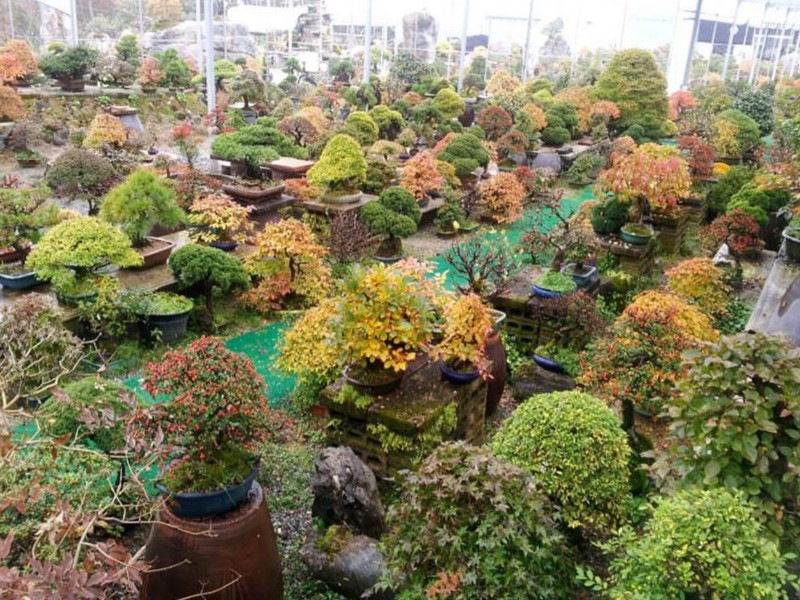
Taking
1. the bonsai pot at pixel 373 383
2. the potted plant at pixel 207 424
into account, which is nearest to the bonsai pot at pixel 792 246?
the bonsai pot at pixel 373 383

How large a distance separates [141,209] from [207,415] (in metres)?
4.18

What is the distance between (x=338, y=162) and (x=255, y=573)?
6.45 m

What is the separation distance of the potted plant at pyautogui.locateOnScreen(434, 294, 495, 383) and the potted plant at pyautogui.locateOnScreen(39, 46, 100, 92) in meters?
13.5

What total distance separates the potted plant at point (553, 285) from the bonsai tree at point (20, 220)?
4.71 metres

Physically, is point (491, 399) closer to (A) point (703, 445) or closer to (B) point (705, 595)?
(A) point (703, 445)

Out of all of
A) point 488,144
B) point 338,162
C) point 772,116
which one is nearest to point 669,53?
point 772,116

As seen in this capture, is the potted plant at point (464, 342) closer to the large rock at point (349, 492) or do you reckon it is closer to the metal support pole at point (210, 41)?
the large rock at point (349, 492)

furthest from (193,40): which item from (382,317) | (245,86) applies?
(382,317)

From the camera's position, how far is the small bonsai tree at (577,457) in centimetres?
335

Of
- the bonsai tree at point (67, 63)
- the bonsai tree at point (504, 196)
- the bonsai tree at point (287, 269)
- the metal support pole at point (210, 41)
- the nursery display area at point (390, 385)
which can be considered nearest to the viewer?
the nursery display area at point (390, 385)

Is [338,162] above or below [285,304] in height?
above

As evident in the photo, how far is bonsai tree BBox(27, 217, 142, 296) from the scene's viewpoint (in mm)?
5773

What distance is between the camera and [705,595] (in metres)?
2.40

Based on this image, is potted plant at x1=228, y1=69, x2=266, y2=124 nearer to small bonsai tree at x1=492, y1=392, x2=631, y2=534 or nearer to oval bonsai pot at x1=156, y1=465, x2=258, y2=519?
small bonsai tree at x1=492, y1=392, x2=631, y2=534
